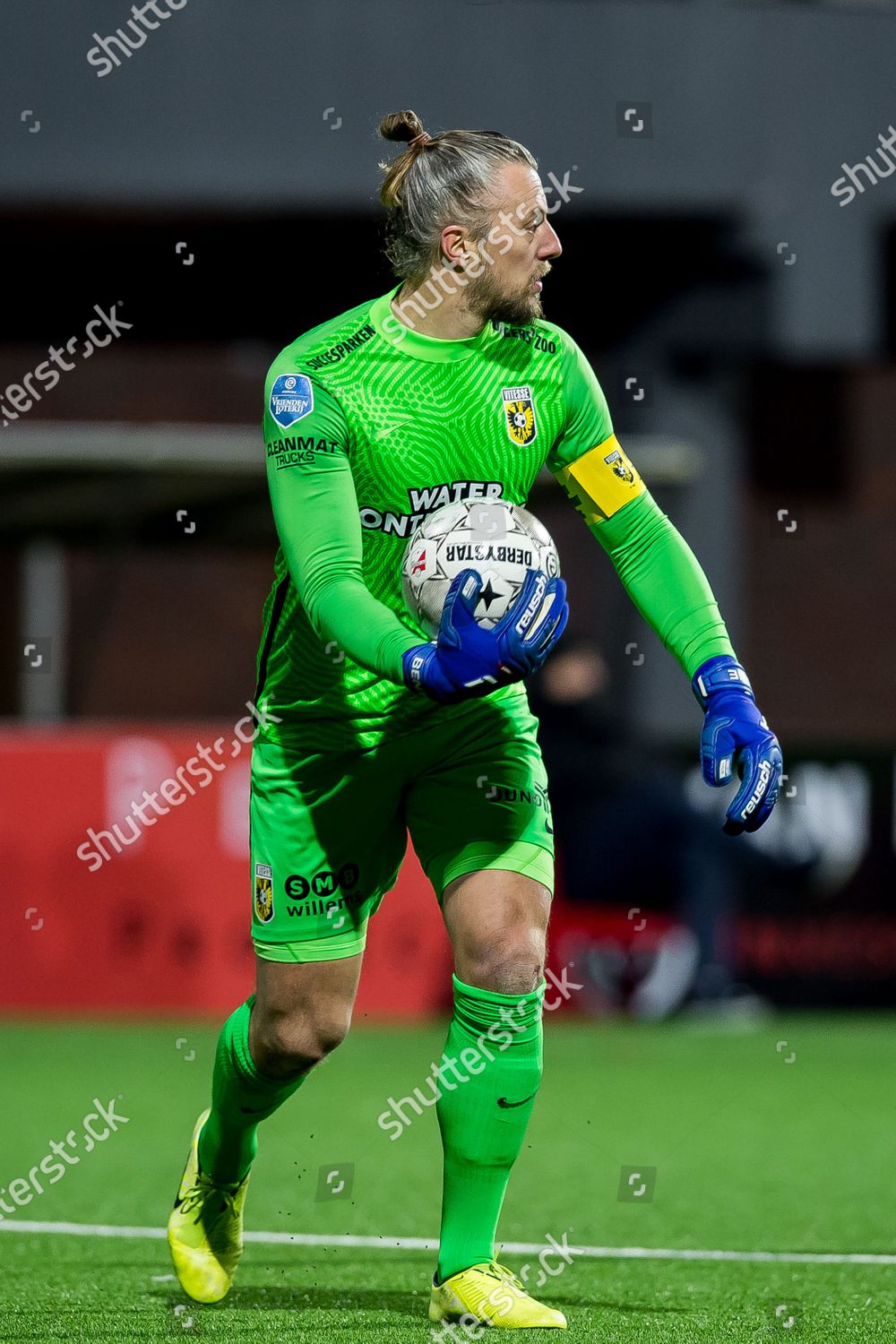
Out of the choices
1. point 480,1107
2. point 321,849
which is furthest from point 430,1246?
point 321,849

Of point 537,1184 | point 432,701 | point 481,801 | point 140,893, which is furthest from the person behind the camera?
point 140,893

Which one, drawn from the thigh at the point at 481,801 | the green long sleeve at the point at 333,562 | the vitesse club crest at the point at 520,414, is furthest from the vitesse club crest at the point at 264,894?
the vitesse club crest at the point at 520,414

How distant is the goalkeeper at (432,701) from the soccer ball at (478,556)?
0.10 metres

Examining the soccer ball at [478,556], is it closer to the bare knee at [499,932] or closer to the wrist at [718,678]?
the wrist at [718,678]

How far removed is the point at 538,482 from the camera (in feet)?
43.0

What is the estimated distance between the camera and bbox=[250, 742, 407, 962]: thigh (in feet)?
14.9

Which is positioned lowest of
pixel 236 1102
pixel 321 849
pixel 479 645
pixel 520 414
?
pixel 236 1102

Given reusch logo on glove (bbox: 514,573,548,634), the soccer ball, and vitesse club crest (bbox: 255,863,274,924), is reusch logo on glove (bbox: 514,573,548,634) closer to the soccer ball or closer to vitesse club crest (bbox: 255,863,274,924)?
the soccer ball

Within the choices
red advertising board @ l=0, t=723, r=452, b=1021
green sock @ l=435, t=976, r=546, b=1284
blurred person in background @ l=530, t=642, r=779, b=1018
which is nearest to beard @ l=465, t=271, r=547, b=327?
green sock @ l=435, t=976, r=546, b=1284

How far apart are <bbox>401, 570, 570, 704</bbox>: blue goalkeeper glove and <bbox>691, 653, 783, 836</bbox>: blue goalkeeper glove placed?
0.46 meters

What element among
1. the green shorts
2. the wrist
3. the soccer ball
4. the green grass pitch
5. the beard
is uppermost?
the beard

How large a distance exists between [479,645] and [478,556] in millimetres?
348

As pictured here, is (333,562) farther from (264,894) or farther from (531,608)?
(264,894)

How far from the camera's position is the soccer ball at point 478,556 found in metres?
4.06
